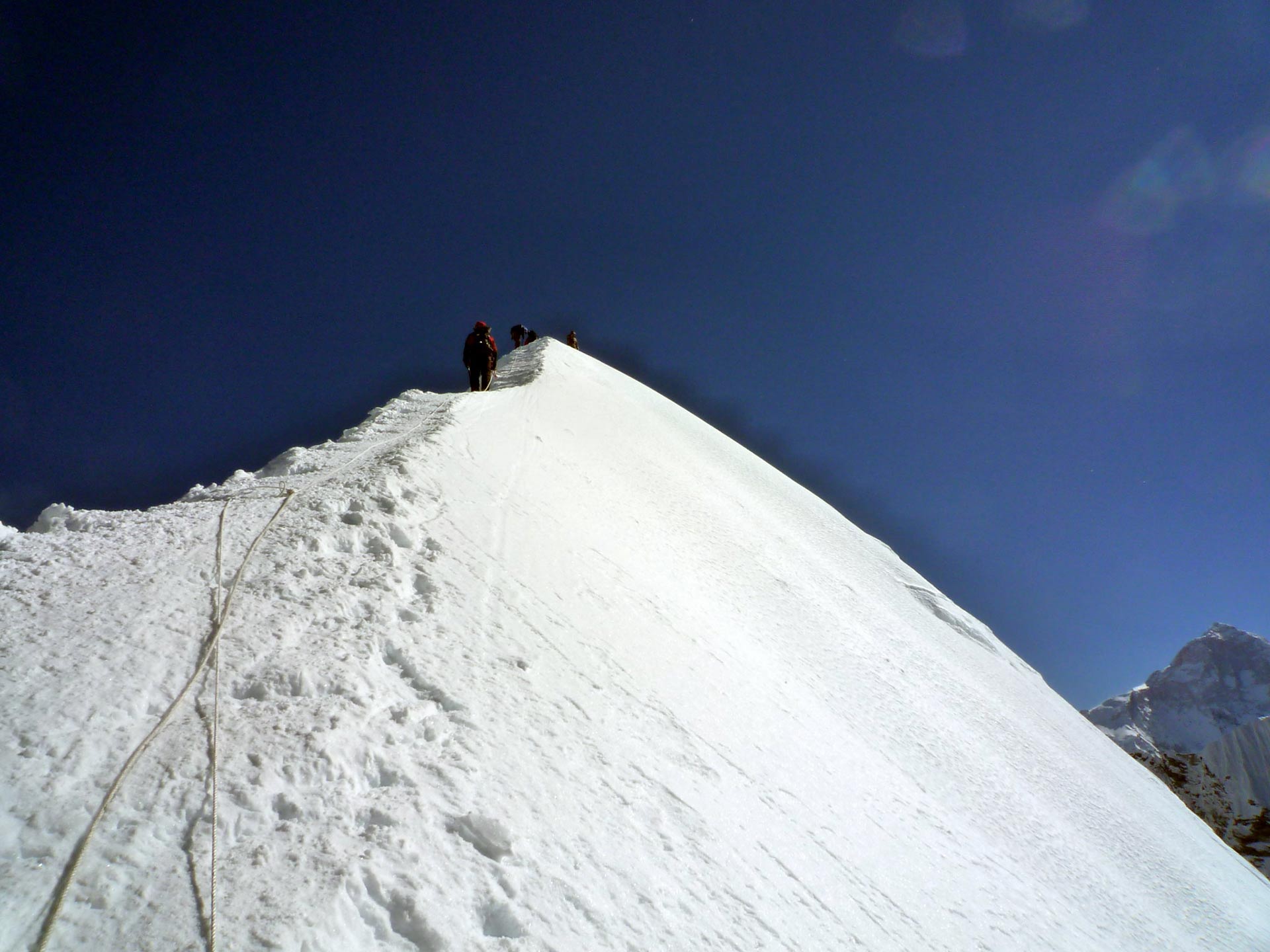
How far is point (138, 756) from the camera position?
7.90 feet

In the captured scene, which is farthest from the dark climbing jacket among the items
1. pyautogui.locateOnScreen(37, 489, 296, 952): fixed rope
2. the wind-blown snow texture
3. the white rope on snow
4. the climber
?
pyautogui.locateOnScreen(37, 489, 296, 952): fixed rope

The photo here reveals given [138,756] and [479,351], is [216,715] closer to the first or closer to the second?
[138,756]

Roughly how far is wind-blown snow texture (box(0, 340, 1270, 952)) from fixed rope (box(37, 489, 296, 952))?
0.03 meters

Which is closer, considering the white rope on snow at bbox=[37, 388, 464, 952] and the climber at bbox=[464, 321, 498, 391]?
the white rope on snow at bbox=[37, 388, 464, 952]

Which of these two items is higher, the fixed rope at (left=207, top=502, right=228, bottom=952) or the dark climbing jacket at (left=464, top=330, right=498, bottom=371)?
the dark climbing jacket at (left=464, top=330, right=498, bottom=371)

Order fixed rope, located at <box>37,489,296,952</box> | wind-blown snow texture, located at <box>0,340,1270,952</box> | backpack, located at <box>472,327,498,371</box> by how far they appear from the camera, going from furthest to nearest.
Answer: backpack, located at <box>472,327,498,371</box>
wind-blown snow texture, located at <box>0,340,1270,952</box>
fixed rope, located at <box>37,489,296,952</box>

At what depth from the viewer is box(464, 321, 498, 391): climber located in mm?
13234

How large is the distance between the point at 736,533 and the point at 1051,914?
6.09 metres

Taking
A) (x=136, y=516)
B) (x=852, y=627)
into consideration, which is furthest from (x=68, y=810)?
(x=852, y=627)

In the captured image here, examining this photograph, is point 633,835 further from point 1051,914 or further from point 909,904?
point 1051,914

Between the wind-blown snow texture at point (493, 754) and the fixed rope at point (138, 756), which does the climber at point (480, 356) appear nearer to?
the wind-blown snow texture at point (493, 754)

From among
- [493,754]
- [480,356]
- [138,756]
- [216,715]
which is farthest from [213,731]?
[480,356]

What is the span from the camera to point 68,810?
2.15m

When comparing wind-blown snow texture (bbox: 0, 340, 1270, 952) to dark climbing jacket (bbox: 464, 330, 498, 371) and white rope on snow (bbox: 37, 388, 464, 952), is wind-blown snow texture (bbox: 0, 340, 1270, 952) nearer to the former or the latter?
white rope on snow (bbox: 37, 388, 464, 952)
